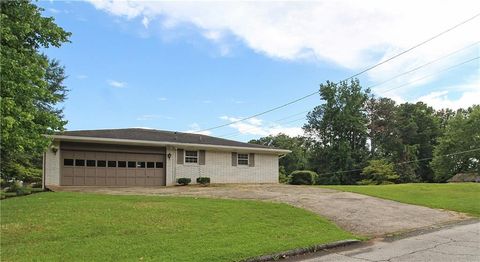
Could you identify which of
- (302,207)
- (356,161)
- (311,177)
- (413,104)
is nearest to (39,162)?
(311,177)

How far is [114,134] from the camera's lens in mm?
23547

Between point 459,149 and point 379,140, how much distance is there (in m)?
10.4

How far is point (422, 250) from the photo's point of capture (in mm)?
8273

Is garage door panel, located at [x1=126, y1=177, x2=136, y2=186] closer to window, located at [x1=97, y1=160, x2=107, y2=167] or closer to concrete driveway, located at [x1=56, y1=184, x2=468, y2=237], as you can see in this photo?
window, located at [x1=97, y1=160, x2=107, y2=167]

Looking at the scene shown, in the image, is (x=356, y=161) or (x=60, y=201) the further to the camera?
(x=356, y=161)

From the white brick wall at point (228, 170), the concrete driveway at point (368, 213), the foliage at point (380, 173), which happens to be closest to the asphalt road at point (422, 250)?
the concrete driveway at point (368, 213)

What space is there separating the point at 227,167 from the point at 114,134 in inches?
280

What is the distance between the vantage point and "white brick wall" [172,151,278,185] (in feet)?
81.5

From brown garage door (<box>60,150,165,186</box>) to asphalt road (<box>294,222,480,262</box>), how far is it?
1654cm

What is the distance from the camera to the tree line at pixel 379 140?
173 ft

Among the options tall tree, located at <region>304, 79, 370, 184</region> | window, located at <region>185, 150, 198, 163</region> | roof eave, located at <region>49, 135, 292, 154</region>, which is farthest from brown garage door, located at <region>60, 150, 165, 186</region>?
tall tree, located at <region>304, 79, 370, 184</region>

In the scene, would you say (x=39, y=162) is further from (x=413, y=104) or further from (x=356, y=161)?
(x=413, y=104)

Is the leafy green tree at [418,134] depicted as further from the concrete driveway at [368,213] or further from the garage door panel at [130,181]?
the concrete driveway at [368,213]

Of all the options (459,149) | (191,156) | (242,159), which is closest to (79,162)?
(191,156)
